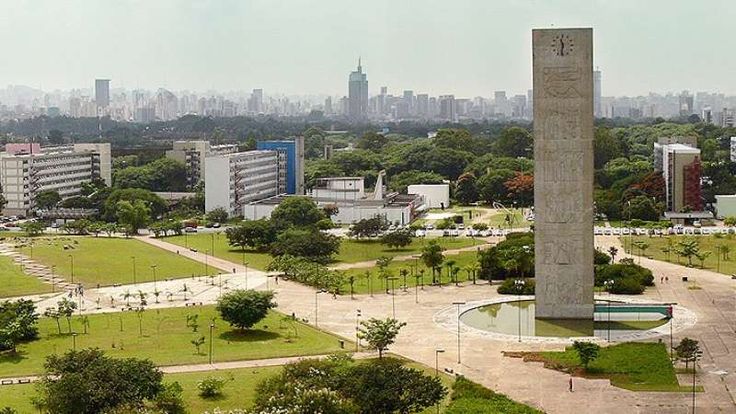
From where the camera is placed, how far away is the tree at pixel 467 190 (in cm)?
6875

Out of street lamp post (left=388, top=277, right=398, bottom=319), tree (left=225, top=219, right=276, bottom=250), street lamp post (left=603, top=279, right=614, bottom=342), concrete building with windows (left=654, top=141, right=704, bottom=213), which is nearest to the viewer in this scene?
street lamp post (left=603, top=279, right=614, bottom=342)

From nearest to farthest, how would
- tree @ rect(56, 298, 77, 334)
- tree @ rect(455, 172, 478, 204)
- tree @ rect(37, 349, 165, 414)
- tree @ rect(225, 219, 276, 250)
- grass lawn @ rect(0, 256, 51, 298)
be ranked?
1. tree @ rect(37, 349, 165, 414)
2. tree @ rect(56, 298, 77, 334)
3. grass lawn @ rect(0, 256, 51, 298)
4. tree @ rect(225, 219, 276, 250)
5. tree @ rect(455, 172, 478, 204)

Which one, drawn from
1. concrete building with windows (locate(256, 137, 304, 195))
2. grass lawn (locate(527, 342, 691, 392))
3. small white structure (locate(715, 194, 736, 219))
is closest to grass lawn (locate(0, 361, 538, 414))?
grass lawn (locate(527, 342, 691, 392))

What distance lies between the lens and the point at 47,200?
6312 cm

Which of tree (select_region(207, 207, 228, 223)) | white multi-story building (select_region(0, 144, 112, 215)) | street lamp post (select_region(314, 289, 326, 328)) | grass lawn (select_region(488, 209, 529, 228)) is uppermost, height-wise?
white multi-story building (select_region(0, 144, 112, 215))

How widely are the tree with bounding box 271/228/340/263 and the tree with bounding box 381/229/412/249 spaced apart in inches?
122

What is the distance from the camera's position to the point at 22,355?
87.7 feet

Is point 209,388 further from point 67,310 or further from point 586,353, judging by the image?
point 67,310

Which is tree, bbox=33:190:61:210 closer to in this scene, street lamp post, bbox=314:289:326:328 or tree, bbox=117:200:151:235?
tree, bbox=117:200:151:235

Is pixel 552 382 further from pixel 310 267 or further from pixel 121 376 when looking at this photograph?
pixel 310 267

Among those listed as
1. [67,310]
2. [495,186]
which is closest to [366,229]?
[495,186]

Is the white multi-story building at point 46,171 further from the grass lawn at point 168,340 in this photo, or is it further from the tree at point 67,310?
the tree at point 67,310

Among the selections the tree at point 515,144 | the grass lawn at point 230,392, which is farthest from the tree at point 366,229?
the tree at point 515,144

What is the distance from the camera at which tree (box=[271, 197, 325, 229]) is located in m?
53.0
